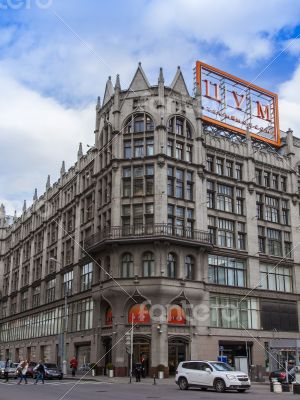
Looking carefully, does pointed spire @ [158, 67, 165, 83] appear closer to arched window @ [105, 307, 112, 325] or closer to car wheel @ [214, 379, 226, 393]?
arched window @ [105, 307, 112, 325]

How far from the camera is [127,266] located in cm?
5031

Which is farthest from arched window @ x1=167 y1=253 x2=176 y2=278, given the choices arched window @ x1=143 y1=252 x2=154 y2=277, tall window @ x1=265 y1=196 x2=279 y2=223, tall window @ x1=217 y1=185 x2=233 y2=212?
tall window @ x1=265 y1=196 x2=279 y2=223

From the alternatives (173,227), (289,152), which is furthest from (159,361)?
(289,152)

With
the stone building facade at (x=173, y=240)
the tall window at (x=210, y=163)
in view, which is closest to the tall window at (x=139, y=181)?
the stone building facade at (x=173, y=240)

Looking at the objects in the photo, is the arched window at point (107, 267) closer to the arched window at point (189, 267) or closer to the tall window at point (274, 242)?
the arched window at point (189, 267)

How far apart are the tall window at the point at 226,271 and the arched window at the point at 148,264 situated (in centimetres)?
757

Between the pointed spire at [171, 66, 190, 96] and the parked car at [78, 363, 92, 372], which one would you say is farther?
the pointed spire at [171, 66, 190, 96]

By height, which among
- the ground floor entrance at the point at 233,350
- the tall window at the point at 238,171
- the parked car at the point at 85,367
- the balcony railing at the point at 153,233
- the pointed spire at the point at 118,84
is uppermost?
the pointed spire at the point at 118,84

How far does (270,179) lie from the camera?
6294 cm

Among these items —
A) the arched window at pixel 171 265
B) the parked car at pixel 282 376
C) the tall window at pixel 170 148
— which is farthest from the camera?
the tall window at pixel 170 148

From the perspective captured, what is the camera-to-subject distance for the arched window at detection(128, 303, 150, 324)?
4794 centimetres

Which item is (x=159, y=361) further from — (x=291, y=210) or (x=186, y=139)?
(x=291, y=210)

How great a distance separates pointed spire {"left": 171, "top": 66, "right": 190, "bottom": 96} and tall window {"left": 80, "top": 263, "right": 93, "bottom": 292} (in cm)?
2208

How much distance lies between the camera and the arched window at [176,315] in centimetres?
4850
